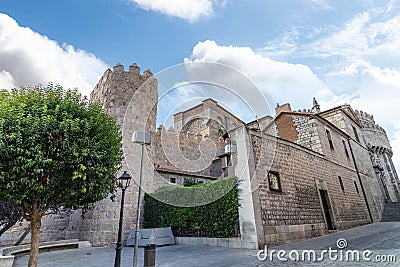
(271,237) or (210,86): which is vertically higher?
(210,86)

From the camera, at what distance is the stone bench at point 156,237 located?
7652 millimetres

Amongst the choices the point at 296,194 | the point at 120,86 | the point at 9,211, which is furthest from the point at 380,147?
the point at 9,211

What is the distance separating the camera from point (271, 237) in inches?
259

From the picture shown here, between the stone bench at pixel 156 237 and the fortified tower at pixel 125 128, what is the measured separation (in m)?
1.15

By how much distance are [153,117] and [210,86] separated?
6252 mm

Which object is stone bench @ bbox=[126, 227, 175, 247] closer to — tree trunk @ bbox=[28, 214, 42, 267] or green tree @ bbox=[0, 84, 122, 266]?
green tree @ bbox=[0, 84, 122, 266]

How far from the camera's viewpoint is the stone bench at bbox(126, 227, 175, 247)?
25.1 ft

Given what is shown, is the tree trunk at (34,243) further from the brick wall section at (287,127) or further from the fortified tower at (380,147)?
the fortified tower at (380,147)

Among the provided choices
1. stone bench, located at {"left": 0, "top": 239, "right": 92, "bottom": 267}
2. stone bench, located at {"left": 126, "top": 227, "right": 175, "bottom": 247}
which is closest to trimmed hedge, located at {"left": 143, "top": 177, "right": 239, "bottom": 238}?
stone bench, located at {"left": 126, "top": 227, "right": 175, "bottom": 247}

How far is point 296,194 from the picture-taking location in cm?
A: 838

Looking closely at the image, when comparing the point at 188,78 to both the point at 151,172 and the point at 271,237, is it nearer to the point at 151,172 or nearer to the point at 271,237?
the point at 271,237

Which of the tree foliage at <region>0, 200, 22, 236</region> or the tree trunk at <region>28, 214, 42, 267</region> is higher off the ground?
the tree foliage at <region>0, 200, 22, 236</region>

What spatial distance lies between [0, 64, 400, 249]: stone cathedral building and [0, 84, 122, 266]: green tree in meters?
4.28

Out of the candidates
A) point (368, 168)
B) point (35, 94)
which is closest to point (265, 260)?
point (35, 94)
